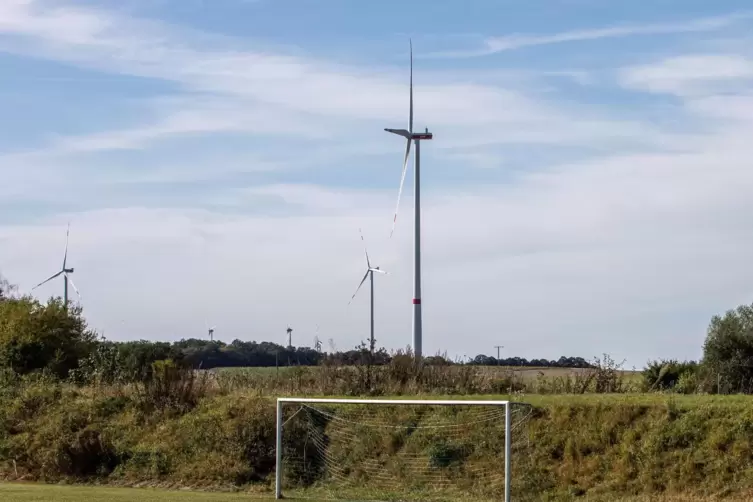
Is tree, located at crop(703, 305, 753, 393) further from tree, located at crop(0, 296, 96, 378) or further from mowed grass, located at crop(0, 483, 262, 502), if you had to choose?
tree, located at crop(0, 296, 96, 378)

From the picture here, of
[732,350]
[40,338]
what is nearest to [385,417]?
[732,350]

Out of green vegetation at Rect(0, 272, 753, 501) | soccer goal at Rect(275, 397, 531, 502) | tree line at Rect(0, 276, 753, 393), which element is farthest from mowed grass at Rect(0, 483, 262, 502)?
tree line at Rect(0, 276, 753, 393)

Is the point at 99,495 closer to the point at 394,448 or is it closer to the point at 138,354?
the point at 394,448

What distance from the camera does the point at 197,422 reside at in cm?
3178

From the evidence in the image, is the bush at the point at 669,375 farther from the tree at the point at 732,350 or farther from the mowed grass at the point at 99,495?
the mowed grass at the point at 99,495

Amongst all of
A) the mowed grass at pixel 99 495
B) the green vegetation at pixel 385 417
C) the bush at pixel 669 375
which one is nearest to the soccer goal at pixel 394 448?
the green vegetation at pixel 385 417

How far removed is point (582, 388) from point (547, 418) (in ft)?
17.2

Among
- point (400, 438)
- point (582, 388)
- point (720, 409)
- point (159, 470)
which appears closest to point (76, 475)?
point (159, 470)

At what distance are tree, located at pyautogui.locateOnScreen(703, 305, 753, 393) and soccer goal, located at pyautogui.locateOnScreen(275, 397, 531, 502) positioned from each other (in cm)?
1002

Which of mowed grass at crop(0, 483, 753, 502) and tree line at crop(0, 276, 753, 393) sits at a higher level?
tree line at crop(0, 276, 753, 393)

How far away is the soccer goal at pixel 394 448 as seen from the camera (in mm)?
26484

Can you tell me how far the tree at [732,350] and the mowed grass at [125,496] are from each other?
11549 millimetres

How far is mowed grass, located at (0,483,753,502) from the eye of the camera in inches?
925

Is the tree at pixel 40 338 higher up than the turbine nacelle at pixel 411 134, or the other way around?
the turbine nacelle at pixel 411 134
